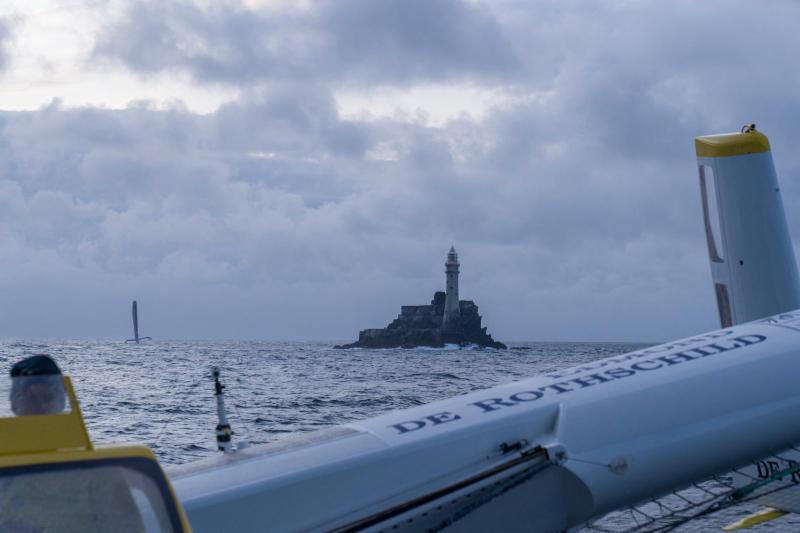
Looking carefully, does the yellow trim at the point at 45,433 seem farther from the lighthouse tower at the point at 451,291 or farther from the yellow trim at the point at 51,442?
the lighthouse tower at the point at 451,291

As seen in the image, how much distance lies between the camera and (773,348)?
8.30 meters

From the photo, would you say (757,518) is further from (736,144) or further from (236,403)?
(236,403)

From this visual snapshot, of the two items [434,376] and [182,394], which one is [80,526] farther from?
[434,376]

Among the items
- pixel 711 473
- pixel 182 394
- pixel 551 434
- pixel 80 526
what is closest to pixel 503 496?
pixel 551 434

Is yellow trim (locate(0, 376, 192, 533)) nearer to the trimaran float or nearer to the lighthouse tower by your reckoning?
the trimaran float

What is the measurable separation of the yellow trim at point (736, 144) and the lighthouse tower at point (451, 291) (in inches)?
4785

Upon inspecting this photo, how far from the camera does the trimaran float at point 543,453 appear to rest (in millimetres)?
6184

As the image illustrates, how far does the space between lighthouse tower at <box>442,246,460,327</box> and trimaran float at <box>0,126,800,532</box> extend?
403 feet

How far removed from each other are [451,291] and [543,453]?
12817 cm

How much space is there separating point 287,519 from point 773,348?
455 cm

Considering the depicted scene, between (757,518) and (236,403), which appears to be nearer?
(757,518)

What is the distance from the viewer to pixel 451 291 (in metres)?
135

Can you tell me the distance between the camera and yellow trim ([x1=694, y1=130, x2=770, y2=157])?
1020 centimetres

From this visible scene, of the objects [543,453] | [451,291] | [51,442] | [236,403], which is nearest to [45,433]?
[51,442]
